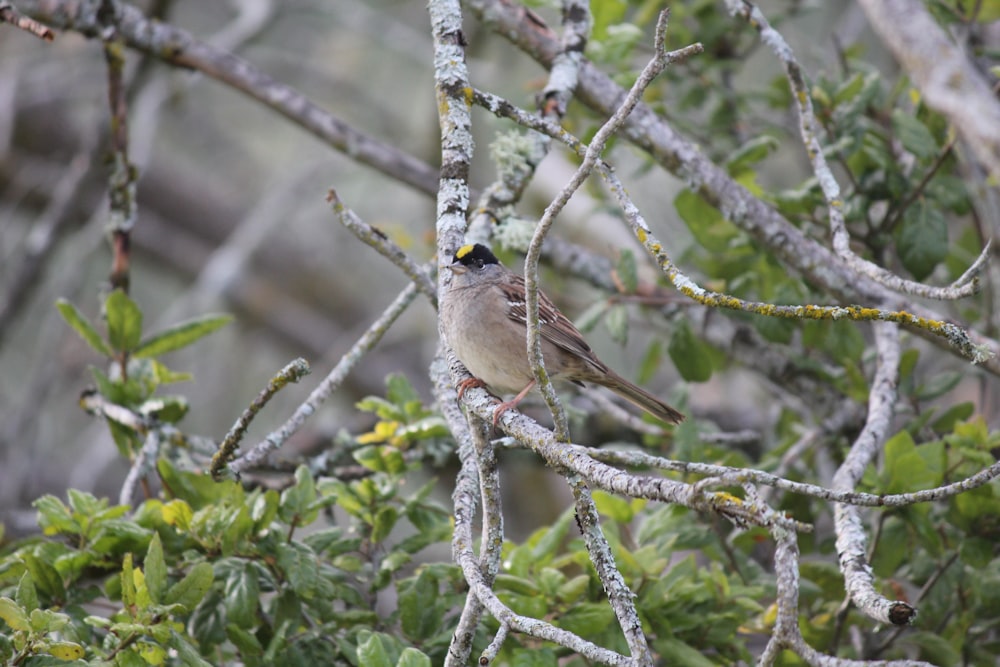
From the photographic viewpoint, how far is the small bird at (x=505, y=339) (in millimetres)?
3613

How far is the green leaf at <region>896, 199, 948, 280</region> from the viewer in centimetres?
388

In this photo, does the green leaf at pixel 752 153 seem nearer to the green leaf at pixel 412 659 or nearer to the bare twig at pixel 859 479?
the bare twig at pixel 859 479

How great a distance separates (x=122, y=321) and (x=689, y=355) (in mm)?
2268

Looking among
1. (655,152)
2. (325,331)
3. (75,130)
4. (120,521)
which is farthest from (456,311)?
(75,130)

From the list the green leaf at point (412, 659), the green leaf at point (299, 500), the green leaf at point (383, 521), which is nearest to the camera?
the green leaf at point (412, 659)

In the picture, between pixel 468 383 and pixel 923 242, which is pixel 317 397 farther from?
pixel 923 242

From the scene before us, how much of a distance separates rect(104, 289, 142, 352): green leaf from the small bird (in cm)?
117

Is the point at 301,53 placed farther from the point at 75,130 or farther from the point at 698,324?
the point at 698,324

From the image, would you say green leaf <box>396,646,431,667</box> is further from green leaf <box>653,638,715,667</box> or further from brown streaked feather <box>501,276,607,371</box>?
brown streaked feather <box>501,276,607,371</box>

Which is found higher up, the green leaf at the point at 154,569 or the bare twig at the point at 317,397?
the bare twig at the point at 317,397

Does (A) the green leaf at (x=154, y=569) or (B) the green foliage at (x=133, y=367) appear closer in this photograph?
(A) the green leaf at (x=154, y=569)

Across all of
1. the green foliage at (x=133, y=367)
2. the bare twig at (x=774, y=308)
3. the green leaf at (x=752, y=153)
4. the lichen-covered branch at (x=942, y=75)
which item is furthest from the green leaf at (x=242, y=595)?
the green leaf at (x=752, y=153)

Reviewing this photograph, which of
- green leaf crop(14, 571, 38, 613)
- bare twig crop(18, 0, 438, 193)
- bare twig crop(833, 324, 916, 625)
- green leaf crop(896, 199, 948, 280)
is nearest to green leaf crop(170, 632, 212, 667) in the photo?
green leaf crop(14, 571, 38, 613)

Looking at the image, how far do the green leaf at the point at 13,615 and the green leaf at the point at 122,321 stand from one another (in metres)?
1.42
